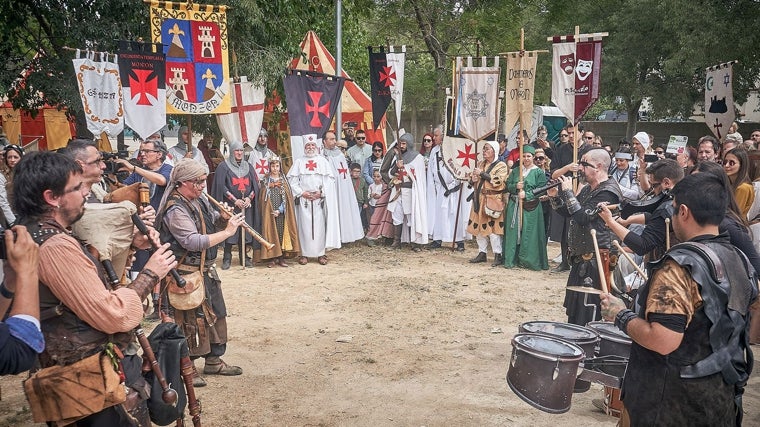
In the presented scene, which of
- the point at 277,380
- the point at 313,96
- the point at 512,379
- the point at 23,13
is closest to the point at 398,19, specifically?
the point at 313,96

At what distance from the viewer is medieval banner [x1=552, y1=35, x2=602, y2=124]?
9.35 m

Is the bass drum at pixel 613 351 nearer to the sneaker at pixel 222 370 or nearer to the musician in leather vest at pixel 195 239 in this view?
the musician in leather vest at pixel 195 239

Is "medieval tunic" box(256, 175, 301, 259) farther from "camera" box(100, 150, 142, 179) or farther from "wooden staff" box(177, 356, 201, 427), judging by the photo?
"wooden staff" box(177, 356, 201, 427)

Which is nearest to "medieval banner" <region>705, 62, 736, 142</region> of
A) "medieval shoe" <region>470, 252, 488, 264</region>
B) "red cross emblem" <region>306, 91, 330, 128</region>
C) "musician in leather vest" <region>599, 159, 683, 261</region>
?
"medieval shoe" <region>470, 252, 488, 264</region>

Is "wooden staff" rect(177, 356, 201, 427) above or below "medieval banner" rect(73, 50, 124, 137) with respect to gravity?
below

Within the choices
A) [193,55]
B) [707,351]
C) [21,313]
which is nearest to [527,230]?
[193,55]

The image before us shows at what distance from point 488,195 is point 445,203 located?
52.5 inches

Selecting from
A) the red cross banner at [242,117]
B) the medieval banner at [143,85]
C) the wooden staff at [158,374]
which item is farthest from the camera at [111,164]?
the red cross banner at [242,117]

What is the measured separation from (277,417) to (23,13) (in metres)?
8.68

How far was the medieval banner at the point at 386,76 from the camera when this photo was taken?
11.3m

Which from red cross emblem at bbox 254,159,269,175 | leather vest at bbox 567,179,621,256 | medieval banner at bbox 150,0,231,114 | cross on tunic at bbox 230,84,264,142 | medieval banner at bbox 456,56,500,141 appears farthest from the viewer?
cross on tunic at bbox 230,84,264,142

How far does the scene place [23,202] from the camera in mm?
2668

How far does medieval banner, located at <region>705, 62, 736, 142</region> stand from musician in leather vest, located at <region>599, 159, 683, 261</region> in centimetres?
574

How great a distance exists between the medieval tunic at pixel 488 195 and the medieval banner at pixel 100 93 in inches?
214
